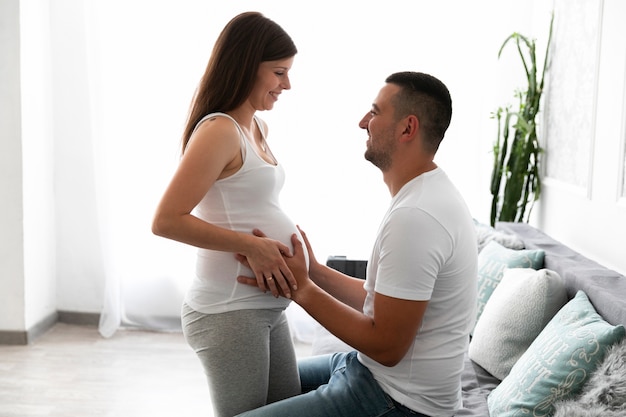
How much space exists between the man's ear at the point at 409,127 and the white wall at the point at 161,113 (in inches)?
87.5

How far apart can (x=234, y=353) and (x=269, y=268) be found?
0.69 feet

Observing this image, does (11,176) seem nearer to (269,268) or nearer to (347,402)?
(269,268)

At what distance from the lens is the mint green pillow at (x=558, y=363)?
177 cm

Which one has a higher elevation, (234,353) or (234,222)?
(234,222)

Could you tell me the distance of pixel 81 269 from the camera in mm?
4402

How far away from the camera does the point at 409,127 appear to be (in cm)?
171

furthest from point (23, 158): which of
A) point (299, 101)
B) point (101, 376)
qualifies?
point (299, 101)

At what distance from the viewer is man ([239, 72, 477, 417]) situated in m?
1.55

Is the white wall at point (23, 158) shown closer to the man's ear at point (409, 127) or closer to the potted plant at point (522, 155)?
the potted plant at point (522, 155)

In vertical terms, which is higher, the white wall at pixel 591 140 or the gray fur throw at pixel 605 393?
the white wall at pixel 591 140

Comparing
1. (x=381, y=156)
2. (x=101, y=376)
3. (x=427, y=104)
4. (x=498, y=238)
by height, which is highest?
(x=427, y=104)

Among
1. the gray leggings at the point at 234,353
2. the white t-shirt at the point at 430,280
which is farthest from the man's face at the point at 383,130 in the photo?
the gray leggings at the point at 234,353

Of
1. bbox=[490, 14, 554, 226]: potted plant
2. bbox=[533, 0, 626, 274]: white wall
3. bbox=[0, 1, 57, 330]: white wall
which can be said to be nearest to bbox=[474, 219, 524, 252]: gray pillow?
bbox=[533, 0, 626, 274]: white wall

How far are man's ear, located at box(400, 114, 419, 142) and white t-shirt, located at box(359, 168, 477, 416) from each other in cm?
10
